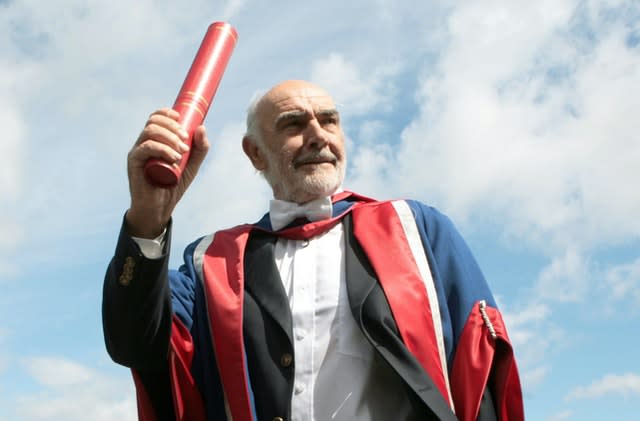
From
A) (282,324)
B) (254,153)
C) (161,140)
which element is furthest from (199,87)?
(254,153)

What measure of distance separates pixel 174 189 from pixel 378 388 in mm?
1500

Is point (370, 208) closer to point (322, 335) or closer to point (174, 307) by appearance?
point (322, 335)

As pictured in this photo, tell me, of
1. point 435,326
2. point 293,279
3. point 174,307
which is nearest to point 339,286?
point 293,279

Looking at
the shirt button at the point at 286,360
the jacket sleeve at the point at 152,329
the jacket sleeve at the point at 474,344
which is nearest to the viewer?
the jacket sleeve at the point at 152,329

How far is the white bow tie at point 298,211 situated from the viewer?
506cm

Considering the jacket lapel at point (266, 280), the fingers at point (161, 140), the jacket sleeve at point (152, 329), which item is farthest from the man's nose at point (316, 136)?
the fingers at point (161, 140)

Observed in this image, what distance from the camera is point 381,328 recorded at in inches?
168

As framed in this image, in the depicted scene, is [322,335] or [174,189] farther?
[322,335]

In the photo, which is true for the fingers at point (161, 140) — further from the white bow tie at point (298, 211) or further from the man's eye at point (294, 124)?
the man's eye at point (294, 124)

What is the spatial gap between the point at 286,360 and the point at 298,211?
110 centimetres

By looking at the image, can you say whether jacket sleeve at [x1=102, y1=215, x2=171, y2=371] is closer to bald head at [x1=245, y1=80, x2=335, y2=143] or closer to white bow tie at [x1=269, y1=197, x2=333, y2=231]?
white bow tie at [x1=269, y1=197, x2=333, y2=231]

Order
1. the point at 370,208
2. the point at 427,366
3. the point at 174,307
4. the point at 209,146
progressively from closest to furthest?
1. the point at 209,146
2. the point at 427,366
3. the point at 174,307
4. the point at 370,208

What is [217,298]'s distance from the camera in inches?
182

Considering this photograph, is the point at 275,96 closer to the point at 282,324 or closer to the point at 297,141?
the point at 297,141
